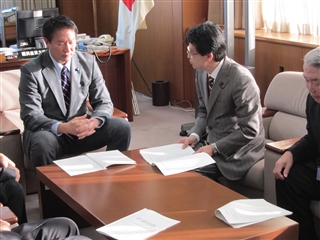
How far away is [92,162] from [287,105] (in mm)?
1290

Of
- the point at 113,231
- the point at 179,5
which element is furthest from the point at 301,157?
the point at 179,5

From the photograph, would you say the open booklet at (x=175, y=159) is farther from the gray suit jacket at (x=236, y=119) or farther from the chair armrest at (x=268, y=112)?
the chair armrest at (x=268, y=112)

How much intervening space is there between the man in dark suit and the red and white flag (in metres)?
3.13

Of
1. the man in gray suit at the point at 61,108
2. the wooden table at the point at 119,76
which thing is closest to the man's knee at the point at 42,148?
the man in gray suit at the point at 61,108

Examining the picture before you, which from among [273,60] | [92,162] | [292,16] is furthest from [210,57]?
[292,16]

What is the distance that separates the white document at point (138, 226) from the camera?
1920 millimetres

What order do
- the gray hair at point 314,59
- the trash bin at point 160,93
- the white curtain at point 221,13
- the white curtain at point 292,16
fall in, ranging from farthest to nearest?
1. the trash bin at point 160,93
2. the white curtain at point 221,13
3. the white curtain at point 292,16
4. the gray hair at point 314,59

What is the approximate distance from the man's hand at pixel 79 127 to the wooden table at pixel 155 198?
48 cm

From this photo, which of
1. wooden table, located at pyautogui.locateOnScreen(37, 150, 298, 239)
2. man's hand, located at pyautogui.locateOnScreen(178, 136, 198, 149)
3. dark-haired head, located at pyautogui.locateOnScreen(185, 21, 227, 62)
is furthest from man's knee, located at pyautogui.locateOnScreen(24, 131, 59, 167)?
dark-haired head, located at pyautogui.locateOnScreen(185, 21, 227, 62)

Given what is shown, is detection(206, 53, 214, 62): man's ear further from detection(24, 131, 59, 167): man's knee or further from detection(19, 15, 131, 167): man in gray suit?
detection(24, 131, 59, 167): man's knee

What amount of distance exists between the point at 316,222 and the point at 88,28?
566 cm

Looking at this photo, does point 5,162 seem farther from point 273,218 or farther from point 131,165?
point 273,218

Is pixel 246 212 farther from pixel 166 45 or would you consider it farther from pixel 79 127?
pixel 166 45

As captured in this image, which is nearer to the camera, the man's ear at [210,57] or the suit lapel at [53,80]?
the man's ear at [210,57]
